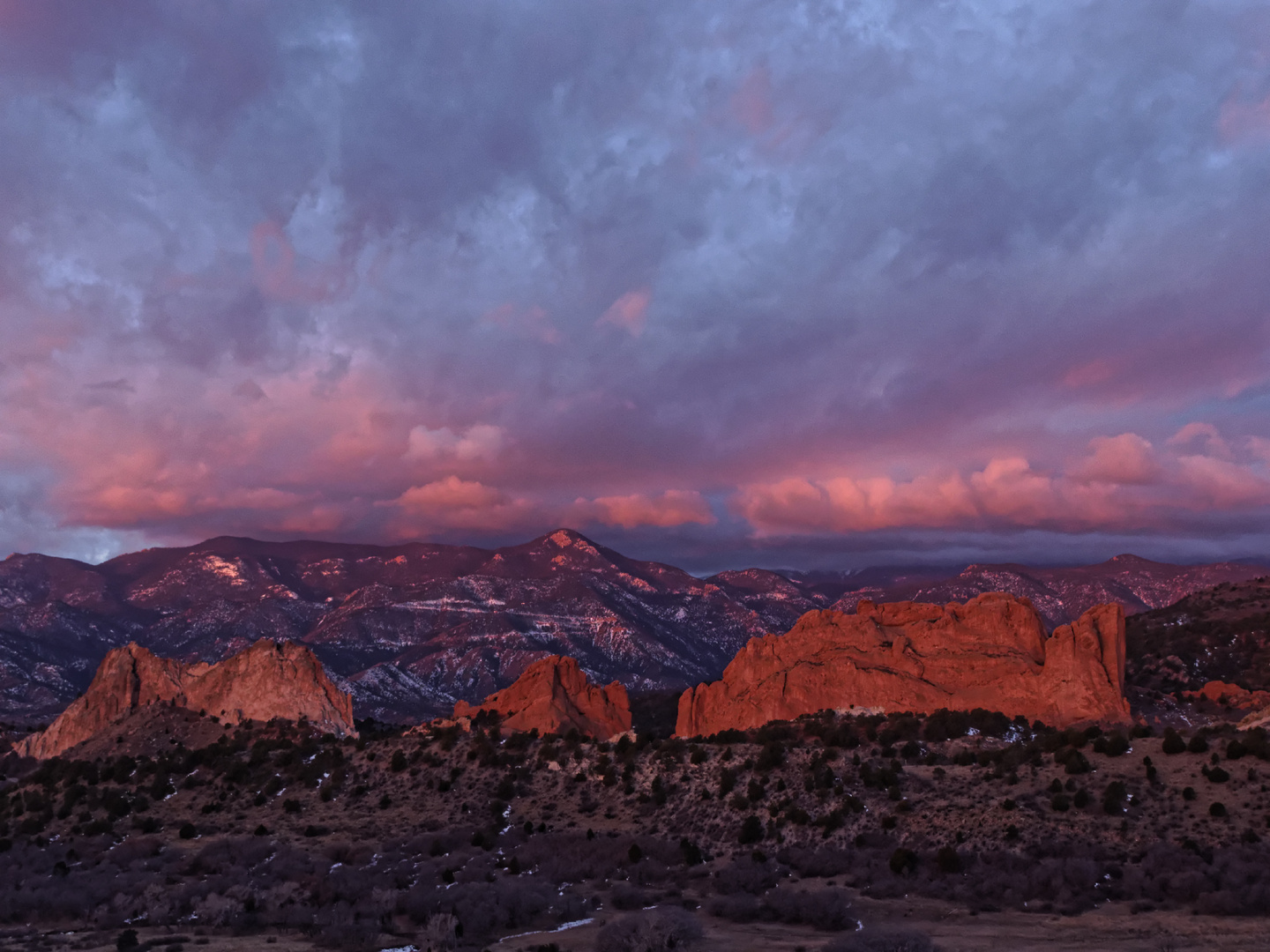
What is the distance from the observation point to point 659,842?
1841 inches

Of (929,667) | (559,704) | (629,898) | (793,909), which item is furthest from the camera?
(559,704)

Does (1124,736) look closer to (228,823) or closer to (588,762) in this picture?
(588,762)

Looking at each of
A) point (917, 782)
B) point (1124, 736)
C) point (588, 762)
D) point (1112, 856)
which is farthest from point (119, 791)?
point (1124, 736)

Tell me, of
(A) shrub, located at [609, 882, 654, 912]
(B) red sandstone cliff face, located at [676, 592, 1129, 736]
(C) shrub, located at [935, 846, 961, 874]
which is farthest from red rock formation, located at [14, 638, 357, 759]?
(C) shrub, located at [935, 846, 961, 874]

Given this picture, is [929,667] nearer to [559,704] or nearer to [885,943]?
[559,704]

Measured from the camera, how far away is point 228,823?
189 ft

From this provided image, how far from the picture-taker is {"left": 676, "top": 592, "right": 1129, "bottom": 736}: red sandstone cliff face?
3022 inches

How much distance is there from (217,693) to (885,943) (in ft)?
269

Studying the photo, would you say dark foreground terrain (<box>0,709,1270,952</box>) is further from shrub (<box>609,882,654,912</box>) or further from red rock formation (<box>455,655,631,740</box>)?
red rock formation (<box>455,655,631,740</box>)

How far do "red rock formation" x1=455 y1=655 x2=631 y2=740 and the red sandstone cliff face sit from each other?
1100cm

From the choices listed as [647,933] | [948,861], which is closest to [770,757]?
[948,861]

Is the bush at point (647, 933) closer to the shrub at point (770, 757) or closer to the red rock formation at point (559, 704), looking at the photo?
the shrub at point (770, 757)

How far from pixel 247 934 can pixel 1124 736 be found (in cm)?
4949

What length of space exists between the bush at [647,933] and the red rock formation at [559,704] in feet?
216
